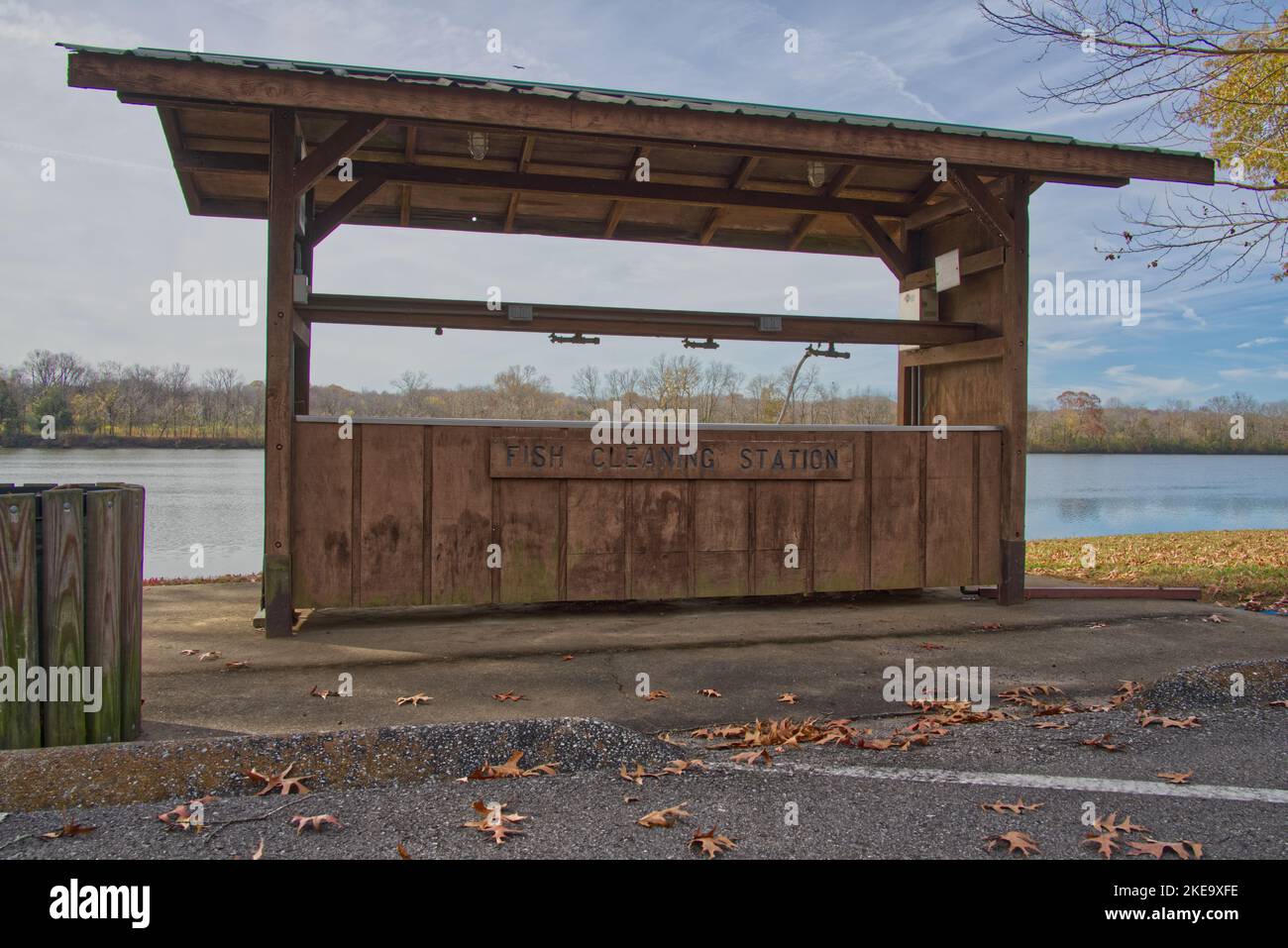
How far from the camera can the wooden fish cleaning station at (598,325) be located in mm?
6656

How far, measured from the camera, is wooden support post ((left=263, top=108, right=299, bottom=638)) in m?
6.61

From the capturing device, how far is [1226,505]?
1121 inches

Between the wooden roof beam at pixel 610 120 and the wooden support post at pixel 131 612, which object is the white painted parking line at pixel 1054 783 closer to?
the wooden support post at pixel 131 612

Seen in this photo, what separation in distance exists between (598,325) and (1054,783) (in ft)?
18.4

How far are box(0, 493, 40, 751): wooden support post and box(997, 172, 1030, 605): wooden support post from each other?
24.7ft

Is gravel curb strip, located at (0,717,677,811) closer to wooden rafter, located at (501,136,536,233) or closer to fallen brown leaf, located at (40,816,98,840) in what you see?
fallen brown leaf, located at (40,816,98,840)

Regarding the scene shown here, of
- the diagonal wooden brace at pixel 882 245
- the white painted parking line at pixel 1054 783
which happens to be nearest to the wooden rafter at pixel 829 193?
the diagonal wooden brace at pixel 882 245

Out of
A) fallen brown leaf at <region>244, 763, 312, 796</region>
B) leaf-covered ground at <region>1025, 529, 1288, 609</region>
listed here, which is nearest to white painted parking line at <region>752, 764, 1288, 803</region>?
fallen brown leaf at <region>244, 763, 312, 796</region>

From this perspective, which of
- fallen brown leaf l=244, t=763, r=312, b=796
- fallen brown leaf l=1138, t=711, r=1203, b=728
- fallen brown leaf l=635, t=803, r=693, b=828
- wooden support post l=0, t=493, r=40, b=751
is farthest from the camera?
fallen brown leaf l=1138, t=711, r=1203, b=728

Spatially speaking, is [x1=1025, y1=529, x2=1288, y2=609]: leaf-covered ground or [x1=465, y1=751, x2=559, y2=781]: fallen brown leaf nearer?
[x1=465, y1=751, x2=559, y2=781]: fallen brown leaf

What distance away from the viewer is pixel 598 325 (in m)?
8.18

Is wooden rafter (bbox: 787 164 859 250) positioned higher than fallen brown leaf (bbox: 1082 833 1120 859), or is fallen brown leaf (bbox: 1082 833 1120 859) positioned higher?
wooden rafter (bbox: 787 164 859 250)

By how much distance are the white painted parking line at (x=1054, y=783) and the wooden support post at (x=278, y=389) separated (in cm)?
436
